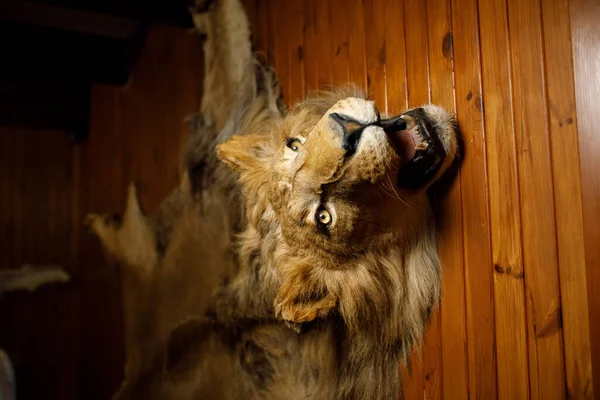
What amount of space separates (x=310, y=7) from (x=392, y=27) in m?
0.63

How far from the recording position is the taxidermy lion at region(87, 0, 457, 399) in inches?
57.8

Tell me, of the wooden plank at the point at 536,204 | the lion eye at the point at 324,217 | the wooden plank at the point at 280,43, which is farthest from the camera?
the wooden plank at the point at 280,43

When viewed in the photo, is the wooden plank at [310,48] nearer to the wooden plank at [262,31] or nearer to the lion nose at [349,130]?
the wooden plank at [262,31]

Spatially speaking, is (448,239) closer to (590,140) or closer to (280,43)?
(590,140)

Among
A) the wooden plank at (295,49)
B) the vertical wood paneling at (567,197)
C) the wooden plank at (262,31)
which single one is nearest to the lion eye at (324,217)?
the vertical wood paneling at (567,197)

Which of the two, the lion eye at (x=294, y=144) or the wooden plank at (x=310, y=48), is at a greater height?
the wooden plank at (x=310, y=48)

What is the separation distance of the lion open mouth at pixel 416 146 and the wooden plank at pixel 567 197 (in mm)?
325

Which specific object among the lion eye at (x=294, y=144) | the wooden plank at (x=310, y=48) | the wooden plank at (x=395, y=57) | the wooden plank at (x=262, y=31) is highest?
the wooden plank at (x=262, y=31)

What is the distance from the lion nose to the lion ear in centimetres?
64

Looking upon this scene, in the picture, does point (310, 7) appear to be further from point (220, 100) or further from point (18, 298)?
point (18, 298)

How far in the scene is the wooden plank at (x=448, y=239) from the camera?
1.51 metres

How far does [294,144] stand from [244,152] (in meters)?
0.34

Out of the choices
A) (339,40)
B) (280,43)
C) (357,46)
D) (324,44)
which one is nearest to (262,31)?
(280,43)

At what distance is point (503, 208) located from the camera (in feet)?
4.53
